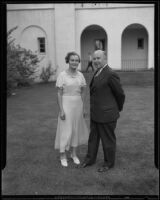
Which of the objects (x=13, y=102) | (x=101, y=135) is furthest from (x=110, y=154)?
(x=13, y=102)

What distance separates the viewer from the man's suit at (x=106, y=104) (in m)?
4.50

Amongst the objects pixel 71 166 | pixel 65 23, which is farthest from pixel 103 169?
pixel 65 23

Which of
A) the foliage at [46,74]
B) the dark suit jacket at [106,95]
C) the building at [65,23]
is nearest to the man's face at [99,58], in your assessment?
the dark suit jacket at [106,95]

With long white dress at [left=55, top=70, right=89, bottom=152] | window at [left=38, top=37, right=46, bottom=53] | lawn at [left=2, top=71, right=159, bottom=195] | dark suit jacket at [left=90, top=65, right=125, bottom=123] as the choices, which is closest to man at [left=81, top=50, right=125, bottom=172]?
dark suit jacket at [left=90, top=65, right=125, bottom=123]

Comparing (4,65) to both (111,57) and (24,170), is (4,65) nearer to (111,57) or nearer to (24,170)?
(24,170)

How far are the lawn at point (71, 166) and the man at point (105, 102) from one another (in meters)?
0.43

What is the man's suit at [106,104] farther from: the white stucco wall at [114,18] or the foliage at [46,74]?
the white stucco wall at [114,18]

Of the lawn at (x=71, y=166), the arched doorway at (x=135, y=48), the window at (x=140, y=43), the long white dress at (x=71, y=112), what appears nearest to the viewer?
the lawn at (x=71, y=166)

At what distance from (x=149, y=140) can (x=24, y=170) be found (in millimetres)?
3036

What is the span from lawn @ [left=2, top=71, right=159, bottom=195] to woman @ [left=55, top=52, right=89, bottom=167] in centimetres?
49

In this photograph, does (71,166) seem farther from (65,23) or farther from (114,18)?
(114,18)

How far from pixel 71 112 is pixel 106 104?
673 millimetres

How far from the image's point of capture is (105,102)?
4586 millimetres

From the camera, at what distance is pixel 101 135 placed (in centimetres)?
473
